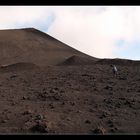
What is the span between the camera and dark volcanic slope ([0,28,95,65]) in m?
43.3

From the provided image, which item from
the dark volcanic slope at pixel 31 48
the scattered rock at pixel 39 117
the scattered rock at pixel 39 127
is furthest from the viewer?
the dark volcanic slope at pixel 31 48

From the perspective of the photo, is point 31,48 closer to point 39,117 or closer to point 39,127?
point 39,117

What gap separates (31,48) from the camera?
1983 inches

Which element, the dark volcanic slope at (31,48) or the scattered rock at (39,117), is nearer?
the scattered rock at (39,117)

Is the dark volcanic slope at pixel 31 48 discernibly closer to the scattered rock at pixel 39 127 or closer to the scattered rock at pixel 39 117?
Result: the scattered rock at pixel 39 117

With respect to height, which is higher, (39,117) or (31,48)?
(39,117)

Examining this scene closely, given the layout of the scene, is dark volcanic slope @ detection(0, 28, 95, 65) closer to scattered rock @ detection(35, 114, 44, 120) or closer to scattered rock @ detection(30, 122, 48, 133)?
scattered rock @ detection(35, 114, 44, 120)

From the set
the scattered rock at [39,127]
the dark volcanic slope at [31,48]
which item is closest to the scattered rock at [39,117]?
the scattered rock at [39,127]

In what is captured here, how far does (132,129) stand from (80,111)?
2537mm

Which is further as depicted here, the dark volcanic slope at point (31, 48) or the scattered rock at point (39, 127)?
the dark volcanic slope at point (31, 48)

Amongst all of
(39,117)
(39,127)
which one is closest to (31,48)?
(39,117)

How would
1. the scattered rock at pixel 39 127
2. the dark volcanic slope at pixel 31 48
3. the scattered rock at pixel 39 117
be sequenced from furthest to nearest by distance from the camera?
the dark volcanic slope at pixel 31 48
the scattered rock at pixel 39 117
the scattered rock at pixel 39 127

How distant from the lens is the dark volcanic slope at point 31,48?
43263 mm
